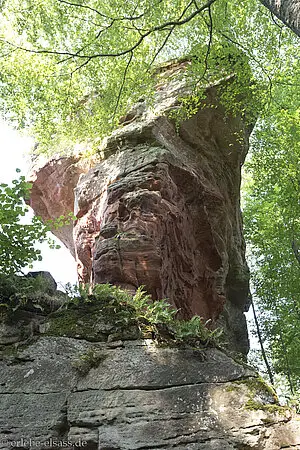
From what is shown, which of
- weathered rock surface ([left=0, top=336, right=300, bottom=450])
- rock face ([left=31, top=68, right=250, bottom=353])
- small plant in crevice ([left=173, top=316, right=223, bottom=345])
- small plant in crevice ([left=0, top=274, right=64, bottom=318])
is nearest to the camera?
weathered rock surface ([left=0, top=336, right=300, bottom=450])

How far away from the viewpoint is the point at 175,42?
1442cm

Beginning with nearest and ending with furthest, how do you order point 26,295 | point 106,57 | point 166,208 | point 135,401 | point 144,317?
point 135,401 < point 144,317 < point 26,295 < point 166,208 < point 106,57

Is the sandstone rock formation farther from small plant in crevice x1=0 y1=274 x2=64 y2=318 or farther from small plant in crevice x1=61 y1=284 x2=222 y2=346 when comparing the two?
small plant in crevice x1=0 y1=274 x2=64 y2=318

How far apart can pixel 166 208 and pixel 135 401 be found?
588cm

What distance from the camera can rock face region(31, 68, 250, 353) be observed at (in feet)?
31.3

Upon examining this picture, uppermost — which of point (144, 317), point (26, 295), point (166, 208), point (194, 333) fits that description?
point (166, 208)

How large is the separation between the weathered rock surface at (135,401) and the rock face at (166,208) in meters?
2.95

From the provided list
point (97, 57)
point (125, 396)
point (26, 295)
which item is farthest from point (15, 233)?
point (97, 57)

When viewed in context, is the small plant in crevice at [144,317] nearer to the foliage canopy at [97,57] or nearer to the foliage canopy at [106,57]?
the foliage canopy at [106,57]

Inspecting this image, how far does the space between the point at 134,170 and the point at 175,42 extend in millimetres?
5929

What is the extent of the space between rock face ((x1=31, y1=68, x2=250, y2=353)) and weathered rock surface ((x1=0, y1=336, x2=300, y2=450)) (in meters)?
2.95

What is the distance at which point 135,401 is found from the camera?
17.7 feet

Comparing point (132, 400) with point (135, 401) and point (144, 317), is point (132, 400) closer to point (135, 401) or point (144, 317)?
point (135, 401)

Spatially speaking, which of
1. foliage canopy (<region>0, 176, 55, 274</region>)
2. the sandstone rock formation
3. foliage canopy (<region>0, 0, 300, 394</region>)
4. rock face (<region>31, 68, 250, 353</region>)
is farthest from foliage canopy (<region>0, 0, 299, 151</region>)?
the sandstone rock formation
